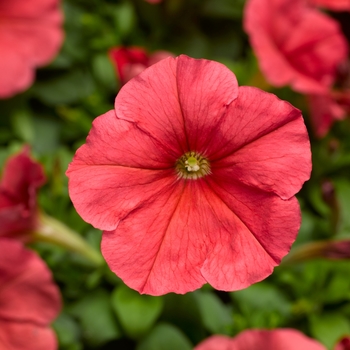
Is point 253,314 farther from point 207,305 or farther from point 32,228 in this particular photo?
point 32,228

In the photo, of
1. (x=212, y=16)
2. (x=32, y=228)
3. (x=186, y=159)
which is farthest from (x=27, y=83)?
(x=186, y=159)

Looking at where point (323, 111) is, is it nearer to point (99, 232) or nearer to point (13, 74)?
point (99, 232)

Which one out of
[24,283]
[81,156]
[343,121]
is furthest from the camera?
[343,121]

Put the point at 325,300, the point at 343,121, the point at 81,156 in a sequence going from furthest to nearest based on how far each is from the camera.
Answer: the point at 343,121 < the point at 325,300 < the point at 81,156

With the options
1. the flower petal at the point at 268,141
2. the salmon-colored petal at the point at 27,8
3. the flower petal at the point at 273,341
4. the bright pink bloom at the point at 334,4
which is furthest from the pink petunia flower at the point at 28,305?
the bright pink bloom at the point at 334,4

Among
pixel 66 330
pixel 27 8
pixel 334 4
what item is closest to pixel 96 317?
pixel 66 330

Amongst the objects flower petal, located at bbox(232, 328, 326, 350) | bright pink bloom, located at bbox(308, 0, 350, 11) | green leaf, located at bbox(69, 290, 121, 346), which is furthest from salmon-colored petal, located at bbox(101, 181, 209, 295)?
bright pink bloom, located at bbox(308, 0, 350, 11)
